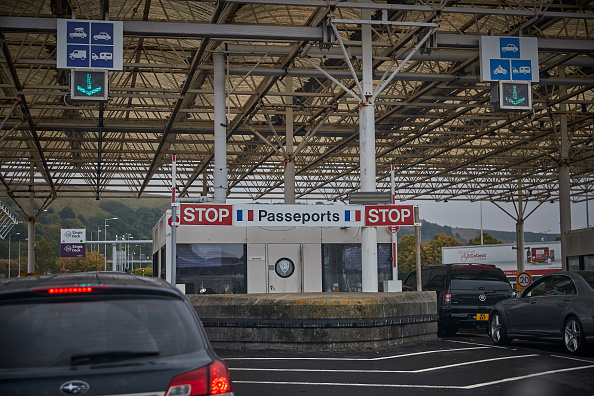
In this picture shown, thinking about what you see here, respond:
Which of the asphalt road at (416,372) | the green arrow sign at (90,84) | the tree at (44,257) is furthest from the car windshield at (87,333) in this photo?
the tree at (44,257)

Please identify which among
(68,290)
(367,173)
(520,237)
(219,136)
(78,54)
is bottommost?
(68,290)

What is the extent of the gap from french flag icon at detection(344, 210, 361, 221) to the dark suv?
2.53m

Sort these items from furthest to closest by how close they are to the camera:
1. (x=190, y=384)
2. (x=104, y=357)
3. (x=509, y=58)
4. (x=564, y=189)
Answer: (x=564, y=189)
(x=509, y=58)
(x=190, y=384)
(x=104, y=357)

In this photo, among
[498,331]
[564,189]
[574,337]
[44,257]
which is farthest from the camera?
[44,257]

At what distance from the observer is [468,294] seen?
55.7 feet

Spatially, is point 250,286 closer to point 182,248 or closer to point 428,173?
point 182,248

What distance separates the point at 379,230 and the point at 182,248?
518 centimetres

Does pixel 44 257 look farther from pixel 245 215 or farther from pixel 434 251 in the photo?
pixel 245 215

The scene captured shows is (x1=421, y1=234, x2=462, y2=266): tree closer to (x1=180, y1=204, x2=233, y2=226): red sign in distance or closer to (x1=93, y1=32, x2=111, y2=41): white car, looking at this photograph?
(x1=180, y1=204, x2=233, y2=226): red sign in distance

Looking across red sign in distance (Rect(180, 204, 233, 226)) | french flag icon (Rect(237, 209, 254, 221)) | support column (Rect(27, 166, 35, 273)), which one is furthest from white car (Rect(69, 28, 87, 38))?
support column (Rect(27, 166, 35, 273))

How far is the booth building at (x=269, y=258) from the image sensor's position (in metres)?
18.2

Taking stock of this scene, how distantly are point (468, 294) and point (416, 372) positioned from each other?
7.27m

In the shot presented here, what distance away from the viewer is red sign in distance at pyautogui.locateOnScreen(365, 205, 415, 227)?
16.9m

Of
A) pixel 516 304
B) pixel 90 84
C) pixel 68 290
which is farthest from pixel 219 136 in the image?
→ pixel 68 290
